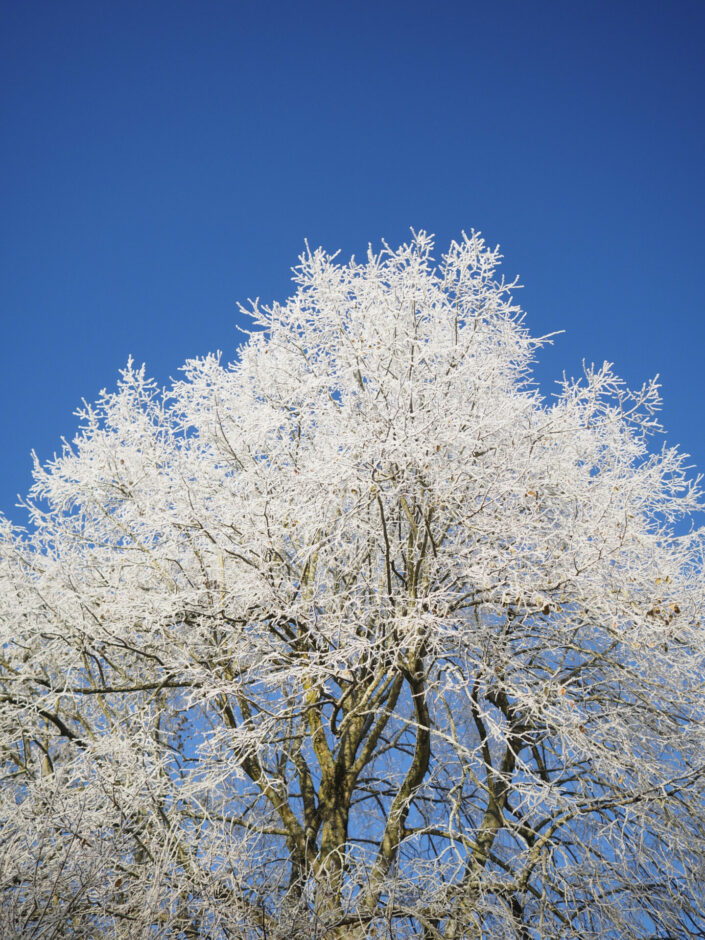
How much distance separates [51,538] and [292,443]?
288 centimetres

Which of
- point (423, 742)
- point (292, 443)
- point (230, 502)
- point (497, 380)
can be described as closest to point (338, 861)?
point (423, 742)

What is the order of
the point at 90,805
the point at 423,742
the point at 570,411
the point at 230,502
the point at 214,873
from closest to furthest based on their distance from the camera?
the point at 214,873 < the point at 90,805 < the point at 423,742 < the point at 230,502 < the point at 570,411

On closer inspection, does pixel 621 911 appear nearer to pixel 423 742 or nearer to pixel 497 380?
pixel 423 742

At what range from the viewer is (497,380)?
7.02 meters

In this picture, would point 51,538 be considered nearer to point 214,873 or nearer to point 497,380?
point 214,873

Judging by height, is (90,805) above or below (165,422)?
below

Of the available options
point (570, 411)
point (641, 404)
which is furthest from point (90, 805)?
point (641, 404)

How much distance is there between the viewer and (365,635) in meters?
6.38

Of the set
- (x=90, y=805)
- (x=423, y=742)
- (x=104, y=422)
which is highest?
(x=104, y=422)

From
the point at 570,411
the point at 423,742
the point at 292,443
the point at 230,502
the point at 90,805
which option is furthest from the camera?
the point at 292,443

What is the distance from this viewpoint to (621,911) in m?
5.02

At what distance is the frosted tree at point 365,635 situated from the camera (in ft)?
16.5

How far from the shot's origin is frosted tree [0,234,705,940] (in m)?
5.03

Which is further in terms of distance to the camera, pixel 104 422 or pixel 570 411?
pixel 104 422
